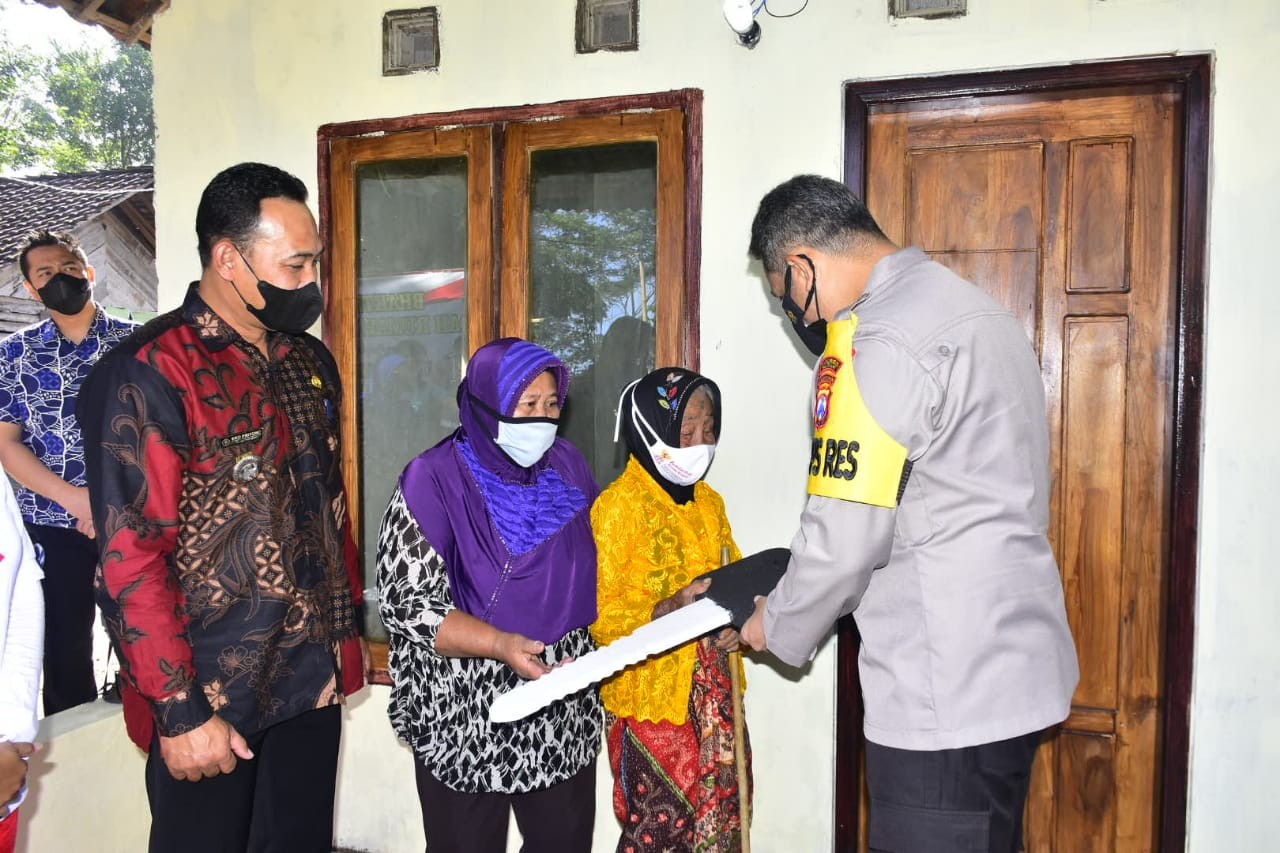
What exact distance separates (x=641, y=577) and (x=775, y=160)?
4.55 ft

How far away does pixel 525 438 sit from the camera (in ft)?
6.39

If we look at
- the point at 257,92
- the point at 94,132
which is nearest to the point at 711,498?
the point at 257,92

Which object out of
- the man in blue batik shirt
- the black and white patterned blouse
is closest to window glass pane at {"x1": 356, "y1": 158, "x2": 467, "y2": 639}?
the man in blue batik shirt

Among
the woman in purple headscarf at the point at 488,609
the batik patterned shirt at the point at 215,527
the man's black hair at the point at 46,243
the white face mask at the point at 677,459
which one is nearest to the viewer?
the batik patterned shirt at the point at 215,527

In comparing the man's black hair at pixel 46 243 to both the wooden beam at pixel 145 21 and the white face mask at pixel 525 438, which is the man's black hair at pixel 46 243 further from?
the white face mask at pixel 525 438

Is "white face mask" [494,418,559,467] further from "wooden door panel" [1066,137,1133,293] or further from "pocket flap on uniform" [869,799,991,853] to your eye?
"wooden door panel" [1066,137,1133,293]

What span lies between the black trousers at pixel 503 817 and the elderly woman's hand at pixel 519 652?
1.20 ft

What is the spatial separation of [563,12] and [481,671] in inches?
84.7

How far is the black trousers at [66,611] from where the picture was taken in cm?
317

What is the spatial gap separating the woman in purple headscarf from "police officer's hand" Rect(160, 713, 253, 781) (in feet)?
1.34

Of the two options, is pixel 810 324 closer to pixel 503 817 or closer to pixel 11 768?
pixel 503 817

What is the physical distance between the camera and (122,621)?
1.48 metres

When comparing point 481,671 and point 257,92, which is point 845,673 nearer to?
point 481,671

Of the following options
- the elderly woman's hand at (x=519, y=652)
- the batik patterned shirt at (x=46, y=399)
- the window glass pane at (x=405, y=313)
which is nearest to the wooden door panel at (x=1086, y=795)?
the elderly woman's hand at (x=519, y=652)
